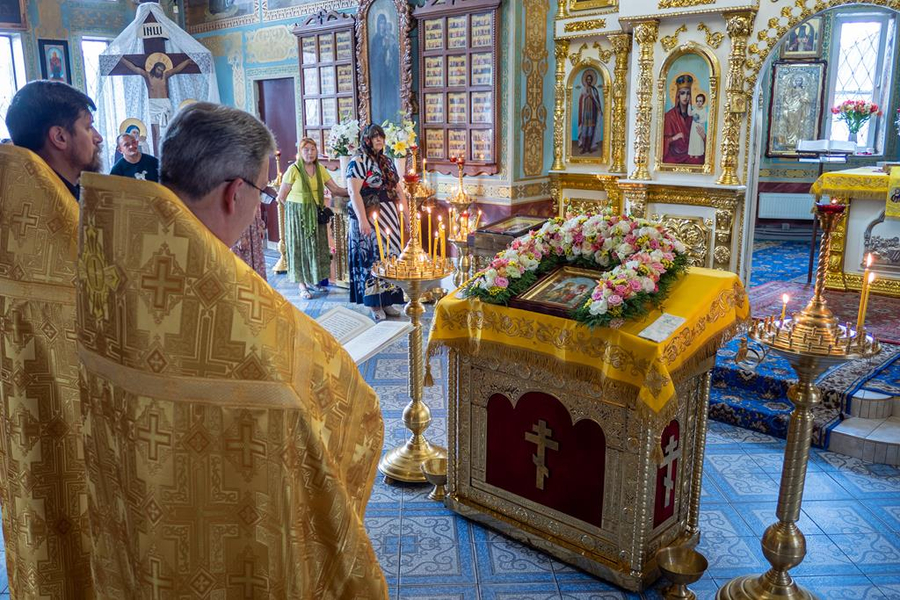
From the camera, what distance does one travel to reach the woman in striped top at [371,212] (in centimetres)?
675

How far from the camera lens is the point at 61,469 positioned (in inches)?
Result: 87.3

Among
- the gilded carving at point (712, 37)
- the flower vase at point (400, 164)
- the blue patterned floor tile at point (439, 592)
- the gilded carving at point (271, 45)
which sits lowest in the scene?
the blue patterned floor tile at point (439, 592)

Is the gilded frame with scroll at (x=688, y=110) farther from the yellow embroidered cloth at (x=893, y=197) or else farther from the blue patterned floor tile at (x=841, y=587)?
the blue patterned floor tile at (x=841, y=587)

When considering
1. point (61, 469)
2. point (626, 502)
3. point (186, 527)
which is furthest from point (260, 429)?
point (626, 502)

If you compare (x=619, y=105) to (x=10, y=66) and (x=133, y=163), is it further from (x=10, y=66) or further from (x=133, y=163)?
(x=10, y=66)

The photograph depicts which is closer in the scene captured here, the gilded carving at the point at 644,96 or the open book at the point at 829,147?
the gilded carving at the point at 644,96

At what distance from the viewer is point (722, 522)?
362cm

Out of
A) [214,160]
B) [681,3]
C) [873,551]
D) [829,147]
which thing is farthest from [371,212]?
[829,147]

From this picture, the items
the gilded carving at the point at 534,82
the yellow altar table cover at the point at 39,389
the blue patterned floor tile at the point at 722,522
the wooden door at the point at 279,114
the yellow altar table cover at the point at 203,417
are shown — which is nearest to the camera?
the yellow altar table cover at the point at 203,417

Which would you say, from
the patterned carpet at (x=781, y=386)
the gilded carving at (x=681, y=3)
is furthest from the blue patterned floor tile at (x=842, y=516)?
the gilded carving at (x=681, y=3)

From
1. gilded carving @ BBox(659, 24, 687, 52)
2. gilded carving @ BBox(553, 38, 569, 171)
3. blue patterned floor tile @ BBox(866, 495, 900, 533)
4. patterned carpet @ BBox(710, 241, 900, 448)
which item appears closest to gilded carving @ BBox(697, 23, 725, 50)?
gilded carving @ BBox(659, 24, 687, 52)

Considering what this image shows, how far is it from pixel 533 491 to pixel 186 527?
7.27 ft

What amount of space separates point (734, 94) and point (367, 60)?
181 inches

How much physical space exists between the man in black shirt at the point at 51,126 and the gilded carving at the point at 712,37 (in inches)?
240
